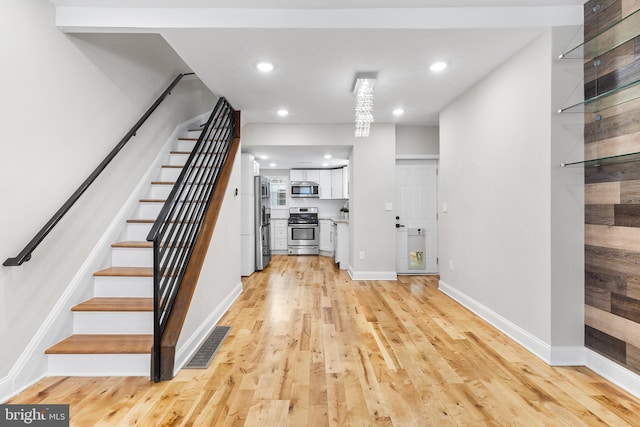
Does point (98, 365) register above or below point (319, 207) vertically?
below

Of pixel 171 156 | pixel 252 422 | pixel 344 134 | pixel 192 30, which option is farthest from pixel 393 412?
pixel 344 134

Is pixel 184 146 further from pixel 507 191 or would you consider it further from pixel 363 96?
pixel 507 191

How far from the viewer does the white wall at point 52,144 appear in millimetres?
1724

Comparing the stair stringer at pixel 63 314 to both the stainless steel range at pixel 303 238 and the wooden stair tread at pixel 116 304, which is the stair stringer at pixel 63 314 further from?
the stainless steel range at pixel 303 238

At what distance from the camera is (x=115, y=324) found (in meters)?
2.11

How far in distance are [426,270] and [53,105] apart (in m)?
4.95

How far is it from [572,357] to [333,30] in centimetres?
277

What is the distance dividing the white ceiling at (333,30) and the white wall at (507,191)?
0.86 ft

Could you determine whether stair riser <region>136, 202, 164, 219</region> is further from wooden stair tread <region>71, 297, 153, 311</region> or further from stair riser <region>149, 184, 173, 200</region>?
wooden stair tread <region>71, 297, 153, 311</region>

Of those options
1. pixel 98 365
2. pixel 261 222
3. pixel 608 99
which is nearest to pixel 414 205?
pixel 261 222

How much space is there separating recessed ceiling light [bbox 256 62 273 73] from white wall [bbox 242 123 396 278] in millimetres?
1853

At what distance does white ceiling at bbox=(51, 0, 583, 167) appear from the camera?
2.11m

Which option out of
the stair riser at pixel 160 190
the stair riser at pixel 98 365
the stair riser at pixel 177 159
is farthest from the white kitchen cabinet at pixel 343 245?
the stair riser at pixel 98 365

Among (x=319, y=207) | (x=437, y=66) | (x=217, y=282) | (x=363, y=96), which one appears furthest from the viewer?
(x=319, y=207)
